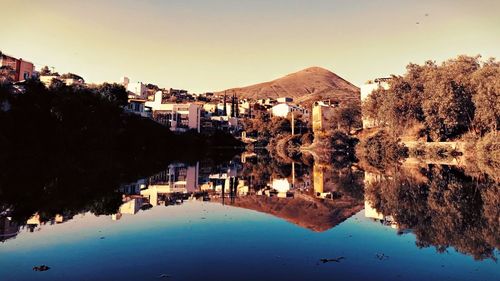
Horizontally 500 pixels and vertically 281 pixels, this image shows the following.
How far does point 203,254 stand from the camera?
32.2 ft

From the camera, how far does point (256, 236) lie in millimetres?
12320

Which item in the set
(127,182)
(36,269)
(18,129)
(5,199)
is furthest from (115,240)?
(18,129)

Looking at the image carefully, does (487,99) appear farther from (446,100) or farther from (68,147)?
(68,147)

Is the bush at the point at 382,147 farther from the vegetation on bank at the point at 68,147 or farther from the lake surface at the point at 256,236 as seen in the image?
the lake surface at the point at 256,236

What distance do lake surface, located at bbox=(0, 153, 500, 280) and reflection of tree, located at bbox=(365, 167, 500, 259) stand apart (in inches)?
1.8

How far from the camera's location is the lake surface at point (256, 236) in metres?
8.64

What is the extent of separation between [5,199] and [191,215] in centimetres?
798

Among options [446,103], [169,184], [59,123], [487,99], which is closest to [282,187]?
[169,184]

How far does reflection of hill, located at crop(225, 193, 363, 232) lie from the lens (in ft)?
49.1

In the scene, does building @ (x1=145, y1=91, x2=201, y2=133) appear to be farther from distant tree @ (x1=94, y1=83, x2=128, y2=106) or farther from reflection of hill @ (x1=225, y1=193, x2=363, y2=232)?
reflection of hill @ (x1=225, y1=193, x2=363, y2=232)

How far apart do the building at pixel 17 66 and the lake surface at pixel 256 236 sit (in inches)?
2066

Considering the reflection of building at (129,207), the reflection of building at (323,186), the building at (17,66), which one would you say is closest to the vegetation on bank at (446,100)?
the reflection of building at (323,186)

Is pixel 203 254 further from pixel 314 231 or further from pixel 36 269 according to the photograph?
pixel 314 231

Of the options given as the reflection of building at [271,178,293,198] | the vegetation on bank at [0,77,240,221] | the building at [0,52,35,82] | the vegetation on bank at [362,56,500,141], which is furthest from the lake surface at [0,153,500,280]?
the building at [0,52,35,82]
